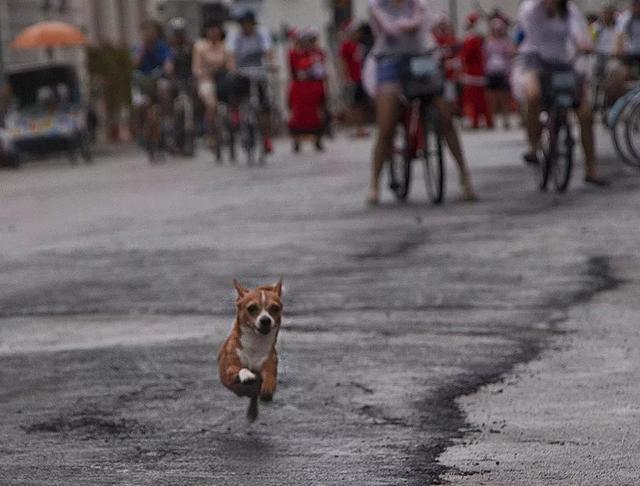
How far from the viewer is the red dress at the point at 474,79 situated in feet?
116

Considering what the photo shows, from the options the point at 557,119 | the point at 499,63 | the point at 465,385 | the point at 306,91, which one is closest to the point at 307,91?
the point at 306,91

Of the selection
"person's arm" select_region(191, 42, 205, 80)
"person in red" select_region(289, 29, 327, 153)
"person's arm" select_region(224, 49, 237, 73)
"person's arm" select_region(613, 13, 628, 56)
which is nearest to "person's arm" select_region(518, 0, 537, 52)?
"person's arm" select_region(613, 13, 628, 56)

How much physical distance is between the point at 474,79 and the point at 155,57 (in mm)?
9614

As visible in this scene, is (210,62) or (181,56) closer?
(210,62)

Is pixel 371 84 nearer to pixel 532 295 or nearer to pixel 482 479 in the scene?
pixel 532 295

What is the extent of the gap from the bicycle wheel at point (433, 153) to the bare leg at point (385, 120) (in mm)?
228

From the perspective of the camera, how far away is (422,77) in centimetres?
1421

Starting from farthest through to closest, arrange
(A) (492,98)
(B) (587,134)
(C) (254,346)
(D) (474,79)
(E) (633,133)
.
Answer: (D) (474,79), (A) (492,98), (E) (633,133), (B) (587,134), (C) (254,346)

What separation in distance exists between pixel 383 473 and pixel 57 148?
2903cm

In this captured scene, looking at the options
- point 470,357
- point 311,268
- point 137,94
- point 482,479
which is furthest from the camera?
point 137,94

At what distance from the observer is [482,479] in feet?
16.7

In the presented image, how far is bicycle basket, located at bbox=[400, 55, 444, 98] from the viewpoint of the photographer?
14.2 meters

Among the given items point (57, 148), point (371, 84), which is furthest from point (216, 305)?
point (57, 148)

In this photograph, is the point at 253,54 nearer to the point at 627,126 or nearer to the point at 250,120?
the point at 250,120
